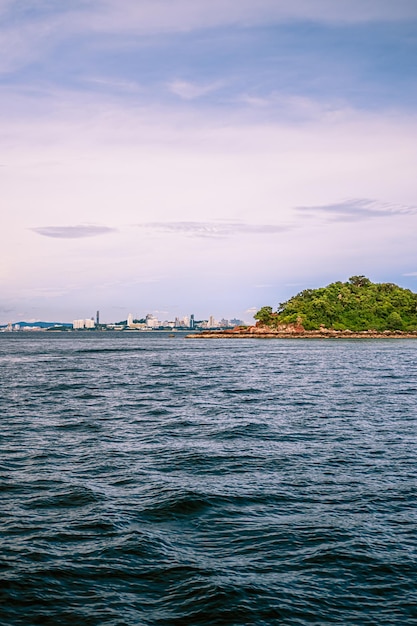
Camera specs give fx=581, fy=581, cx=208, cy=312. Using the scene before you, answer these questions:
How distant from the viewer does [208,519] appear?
17500 mm

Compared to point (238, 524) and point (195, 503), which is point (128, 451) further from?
point (238, 524)

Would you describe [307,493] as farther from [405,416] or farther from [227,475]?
[405,416]

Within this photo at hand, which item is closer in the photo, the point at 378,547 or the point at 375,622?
the point at 375,622

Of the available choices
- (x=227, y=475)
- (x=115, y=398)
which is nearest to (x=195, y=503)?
(x=227, y=475)

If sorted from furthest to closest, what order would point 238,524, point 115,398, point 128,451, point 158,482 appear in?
point 115,398, point 128,451, point 158,482, point 238,524

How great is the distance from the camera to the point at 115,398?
48.0 meters

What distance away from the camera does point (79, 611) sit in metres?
12.1

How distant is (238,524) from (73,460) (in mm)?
10242

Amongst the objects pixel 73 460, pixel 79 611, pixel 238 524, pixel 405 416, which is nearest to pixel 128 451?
pixel 73 460

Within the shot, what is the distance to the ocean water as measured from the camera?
12438mm

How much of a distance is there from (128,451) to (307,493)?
9.74 meters

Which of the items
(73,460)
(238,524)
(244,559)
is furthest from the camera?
(73,460)

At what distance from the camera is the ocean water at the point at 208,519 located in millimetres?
12438

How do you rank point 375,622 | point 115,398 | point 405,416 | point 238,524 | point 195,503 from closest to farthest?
point 375,622 < point 238,524 < point 195,503 < point 405,416 < point 115,398
